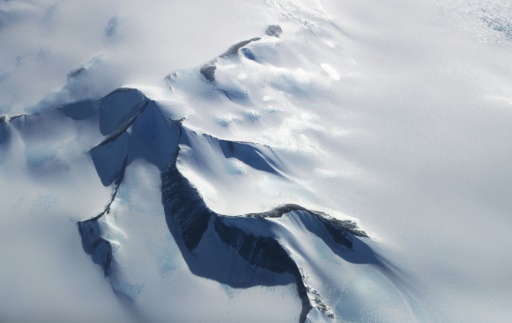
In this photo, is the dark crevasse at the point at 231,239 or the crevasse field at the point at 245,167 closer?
the crevasse field at the point at 245,167

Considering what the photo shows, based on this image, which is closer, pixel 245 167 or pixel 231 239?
pixel 231 239

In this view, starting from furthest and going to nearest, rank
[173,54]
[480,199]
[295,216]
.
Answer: [173,54] → [480,199] → [295,216]

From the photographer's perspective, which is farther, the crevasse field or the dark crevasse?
the dark crevasse

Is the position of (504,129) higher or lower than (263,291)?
higher

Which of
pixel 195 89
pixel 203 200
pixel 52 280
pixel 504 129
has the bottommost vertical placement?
pixel 52 280

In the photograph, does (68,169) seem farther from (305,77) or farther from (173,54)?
(305,77)

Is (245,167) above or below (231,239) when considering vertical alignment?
above

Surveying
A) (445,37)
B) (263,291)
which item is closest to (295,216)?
(263,291)

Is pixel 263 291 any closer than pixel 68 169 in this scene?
Yes
